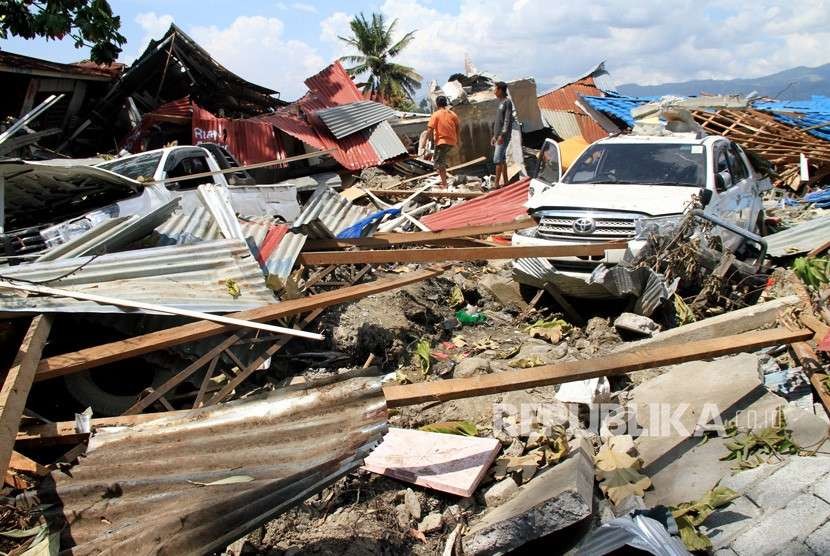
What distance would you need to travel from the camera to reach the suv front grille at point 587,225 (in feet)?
20.8

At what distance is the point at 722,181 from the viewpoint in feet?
23.2

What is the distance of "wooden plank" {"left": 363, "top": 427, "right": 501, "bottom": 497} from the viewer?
3562mm

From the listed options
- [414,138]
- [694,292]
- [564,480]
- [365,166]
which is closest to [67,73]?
Answer: [365,166]

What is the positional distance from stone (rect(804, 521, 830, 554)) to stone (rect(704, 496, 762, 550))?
269 millimetres

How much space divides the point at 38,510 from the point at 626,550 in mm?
2505

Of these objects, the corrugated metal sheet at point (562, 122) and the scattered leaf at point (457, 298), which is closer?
the scattered leaf at point (457, 298)

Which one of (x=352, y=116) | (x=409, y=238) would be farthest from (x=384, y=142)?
(x=409, y=238)

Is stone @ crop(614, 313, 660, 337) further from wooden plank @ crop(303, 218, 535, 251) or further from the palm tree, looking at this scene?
the palm tree

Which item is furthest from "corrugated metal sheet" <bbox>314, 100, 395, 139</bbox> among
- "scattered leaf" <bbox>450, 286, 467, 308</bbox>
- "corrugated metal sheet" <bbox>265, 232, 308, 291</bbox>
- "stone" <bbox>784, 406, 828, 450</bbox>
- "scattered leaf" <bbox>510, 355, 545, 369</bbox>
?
"stone" <bbox>784, 406, 828, 450</bbox>

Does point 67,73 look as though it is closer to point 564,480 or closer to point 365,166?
point 365,166

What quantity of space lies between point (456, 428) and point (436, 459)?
1.44ft

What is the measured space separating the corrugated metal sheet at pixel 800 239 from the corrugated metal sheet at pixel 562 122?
36.4 ft

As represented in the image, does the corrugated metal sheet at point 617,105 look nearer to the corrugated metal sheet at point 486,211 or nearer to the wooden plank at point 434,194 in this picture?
the wooden plank at point 434,194

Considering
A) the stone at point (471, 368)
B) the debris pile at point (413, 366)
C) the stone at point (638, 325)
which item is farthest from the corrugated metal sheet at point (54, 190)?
the stone at point (638, 325)
